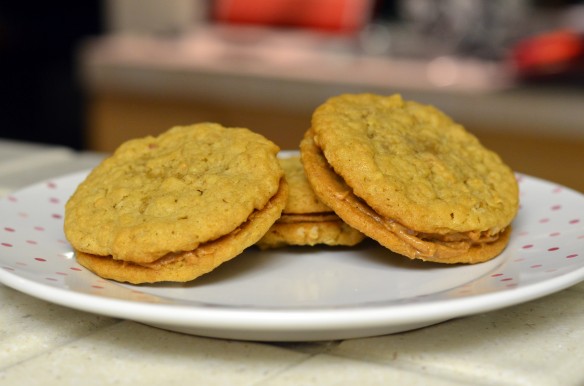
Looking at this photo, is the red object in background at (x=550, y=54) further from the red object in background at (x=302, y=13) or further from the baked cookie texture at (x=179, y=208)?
the baked cookie texture at (x=179, y=208)

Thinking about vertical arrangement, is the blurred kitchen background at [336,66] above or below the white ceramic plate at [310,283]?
below

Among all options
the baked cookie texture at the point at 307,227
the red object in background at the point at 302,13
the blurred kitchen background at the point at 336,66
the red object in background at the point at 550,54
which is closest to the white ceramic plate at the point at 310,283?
the baked cookie texture at the point at 307,227

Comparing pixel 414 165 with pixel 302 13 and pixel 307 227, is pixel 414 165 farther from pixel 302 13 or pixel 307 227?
pixel 302 13

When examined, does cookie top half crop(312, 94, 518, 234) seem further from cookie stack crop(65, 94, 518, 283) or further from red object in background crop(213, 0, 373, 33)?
Result: red object in background crop(213, 0, 373, 33)

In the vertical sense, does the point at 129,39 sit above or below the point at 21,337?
below

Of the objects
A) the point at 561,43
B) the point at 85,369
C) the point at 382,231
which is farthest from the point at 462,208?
the point at 561,43

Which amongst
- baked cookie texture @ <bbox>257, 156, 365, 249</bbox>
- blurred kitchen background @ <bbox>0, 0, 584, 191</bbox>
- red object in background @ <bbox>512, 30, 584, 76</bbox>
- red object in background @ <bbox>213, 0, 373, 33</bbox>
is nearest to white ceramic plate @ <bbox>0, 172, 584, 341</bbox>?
baked cookie texture @ <bbox>257, 156, 365, 249</bbox>

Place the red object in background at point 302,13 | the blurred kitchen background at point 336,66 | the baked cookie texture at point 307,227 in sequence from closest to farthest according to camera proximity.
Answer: the baked cookie texture at point 307,227, the blurred kitchen background at point 336,66, the red object in background at point 302,13

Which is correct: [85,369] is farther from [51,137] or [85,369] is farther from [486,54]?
[51,137]
